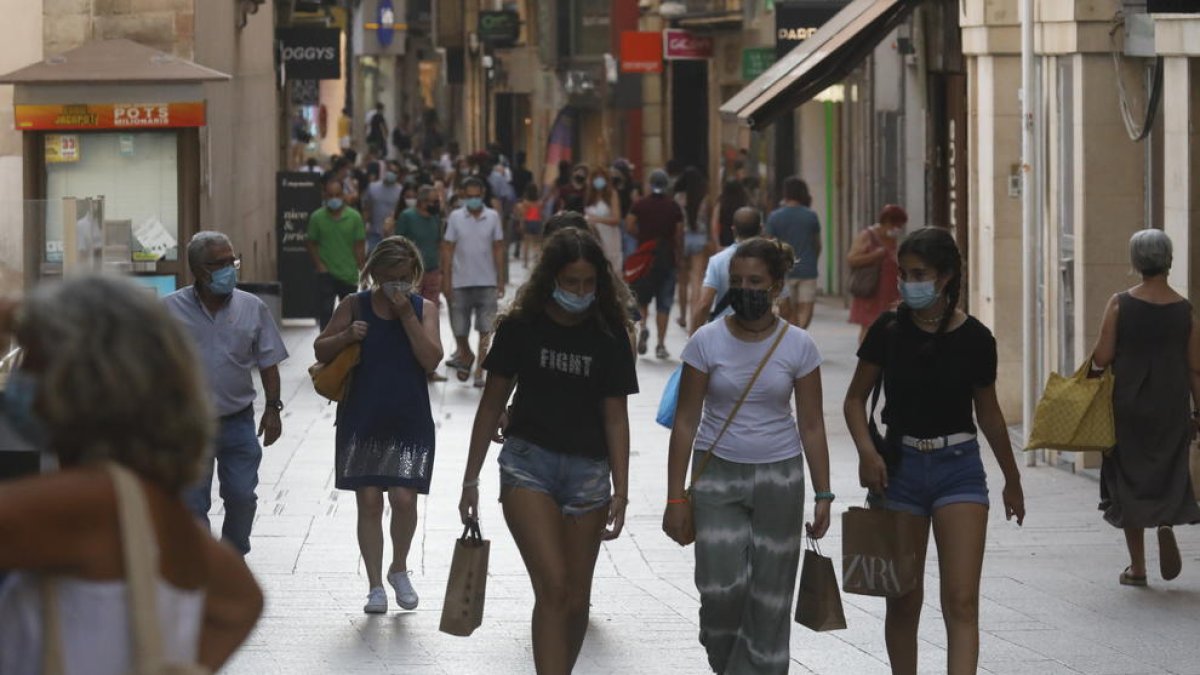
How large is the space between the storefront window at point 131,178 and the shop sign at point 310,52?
1220 centimetres

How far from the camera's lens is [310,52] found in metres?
31.0

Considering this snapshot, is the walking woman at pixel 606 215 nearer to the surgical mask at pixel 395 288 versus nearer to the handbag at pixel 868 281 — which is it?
the handbag at pixel 868 281

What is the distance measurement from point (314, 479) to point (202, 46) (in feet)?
26.8

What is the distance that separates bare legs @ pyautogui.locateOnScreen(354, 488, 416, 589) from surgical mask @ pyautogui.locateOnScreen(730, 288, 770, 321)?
118 inches

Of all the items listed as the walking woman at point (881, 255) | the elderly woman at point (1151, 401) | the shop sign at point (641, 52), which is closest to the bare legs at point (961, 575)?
the elderly woman at point (1151, 401)

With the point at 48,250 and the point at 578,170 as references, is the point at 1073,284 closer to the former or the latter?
the point at 48,250

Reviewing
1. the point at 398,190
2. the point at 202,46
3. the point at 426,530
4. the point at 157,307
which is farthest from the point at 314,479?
the point at 398,190

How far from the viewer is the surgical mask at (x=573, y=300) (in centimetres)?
761

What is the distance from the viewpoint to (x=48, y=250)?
13016 mm

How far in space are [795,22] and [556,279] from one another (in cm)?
2049

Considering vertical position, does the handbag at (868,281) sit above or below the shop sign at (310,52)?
below

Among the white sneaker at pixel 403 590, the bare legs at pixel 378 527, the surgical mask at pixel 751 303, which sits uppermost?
the surgical mask at pixel 751 303

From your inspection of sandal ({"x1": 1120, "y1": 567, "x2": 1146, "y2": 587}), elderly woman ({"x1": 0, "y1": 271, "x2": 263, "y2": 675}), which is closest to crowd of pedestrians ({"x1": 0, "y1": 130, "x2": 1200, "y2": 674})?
elderly woman ({"x1": 0, "y1": 271, "x2": 263, "y2": 675})

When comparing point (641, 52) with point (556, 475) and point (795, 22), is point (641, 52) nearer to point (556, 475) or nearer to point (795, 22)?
point (795, 22)
